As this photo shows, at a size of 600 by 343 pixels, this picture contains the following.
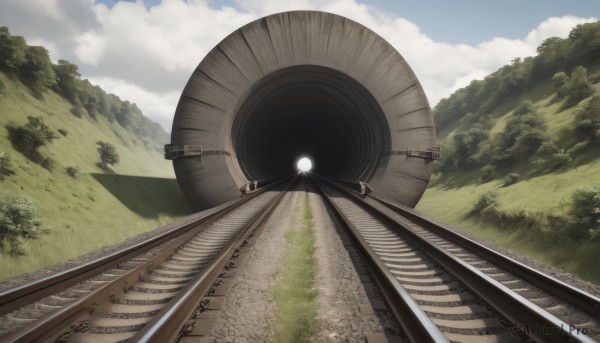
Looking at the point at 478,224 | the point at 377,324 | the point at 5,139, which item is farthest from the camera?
the point at 478,224

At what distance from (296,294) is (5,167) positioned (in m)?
10.5

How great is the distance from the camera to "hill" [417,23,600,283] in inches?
361

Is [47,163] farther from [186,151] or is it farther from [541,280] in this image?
[541,280]

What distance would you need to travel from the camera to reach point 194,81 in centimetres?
1419

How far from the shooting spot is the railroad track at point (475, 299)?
2.97 m

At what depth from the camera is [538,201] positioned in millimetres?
12453

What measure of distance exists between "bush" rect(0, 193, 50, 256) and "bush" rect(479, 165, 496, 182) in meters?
22.5

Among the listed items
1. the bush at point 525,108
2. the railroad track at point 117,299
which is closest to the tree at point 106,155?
the railroad track at point 117,299

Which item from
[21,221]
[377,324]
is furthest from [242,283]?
[21,221]

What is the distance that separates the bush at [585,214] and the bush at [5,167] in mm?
16309

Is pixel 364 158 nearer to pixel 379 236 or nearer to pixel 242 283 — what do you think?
pixel 379 236

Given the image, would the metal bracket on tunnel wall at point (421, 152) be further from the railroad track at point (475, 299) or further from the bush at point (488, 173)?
the railroad track at point (475, 299)

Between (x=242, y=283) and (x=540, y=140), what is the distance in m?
22.0

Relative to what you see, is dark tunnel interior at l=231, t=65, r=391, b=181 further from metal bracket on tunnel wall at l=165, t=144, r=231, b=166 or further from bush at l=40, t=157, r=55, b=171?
bush at l=40, t=157, r=55, b=171
